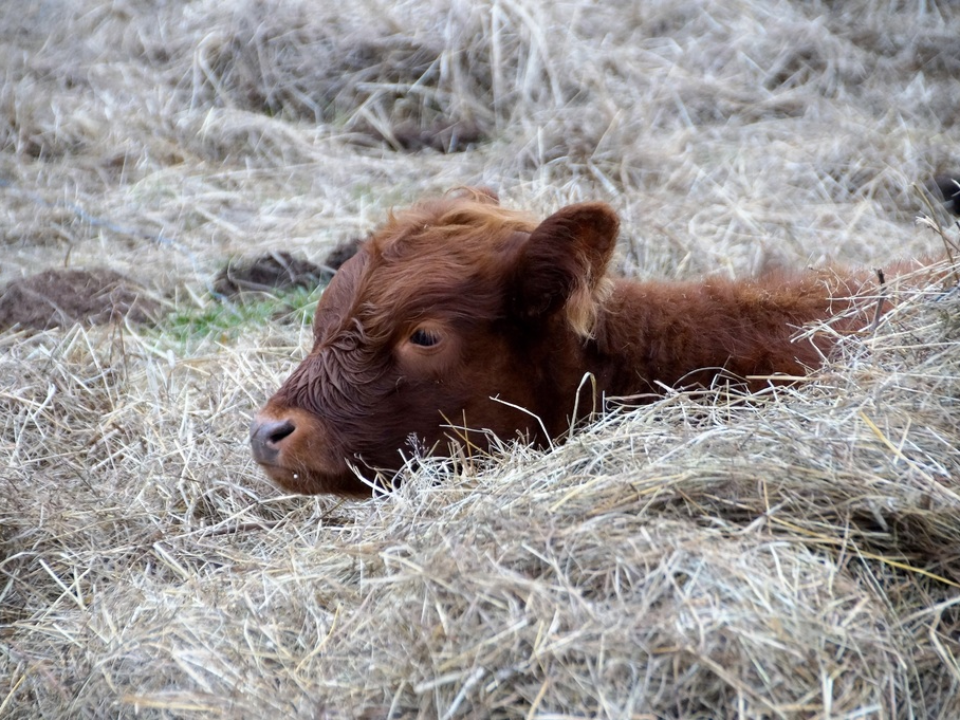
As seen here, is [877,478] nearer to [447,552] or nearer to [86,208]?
[447,552]

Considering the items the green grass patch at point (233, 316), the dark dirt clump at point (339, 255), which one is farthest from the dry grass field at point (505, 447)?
the dark dirt clump at point (339, 255)

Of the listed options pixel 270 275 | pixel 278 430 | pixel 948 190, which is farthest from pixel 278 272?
pixel 948 190

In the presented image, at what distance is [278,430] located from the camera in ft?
12.7

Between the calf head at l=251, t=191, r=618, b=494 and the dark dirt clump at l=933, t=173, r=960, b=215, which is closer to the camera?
the calf head at l=251, t=191, r=618, b=494

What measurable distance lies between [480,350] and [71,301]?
147 inches

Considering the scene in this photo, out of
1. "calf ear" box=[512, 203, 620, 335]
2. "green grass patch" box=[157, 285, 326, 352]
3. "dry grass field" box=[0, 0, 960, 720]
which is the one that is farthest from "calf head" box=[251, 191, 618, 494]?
"green grass patch" box=[157, 285, 326, 352]

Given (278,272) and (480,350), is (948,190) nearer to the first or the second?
(278,272)

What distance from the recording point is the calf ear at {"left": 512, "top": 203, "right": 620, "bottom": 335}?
380 centimetres

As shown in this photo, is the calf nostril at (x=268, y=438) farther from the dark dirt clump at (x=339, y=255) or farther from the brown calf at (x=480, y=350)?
the dark dirt clump at (x=339, y=255)

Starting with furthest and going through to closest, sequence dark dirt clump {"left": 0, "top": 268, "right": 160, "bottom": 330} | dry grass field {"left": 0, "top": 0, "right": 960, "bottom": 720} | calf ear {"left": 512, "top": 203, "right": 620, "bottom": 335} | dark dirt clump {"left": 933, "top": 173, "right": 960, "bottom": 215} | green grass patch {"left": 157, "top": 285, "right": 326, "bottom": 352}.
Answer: dark dirt clump {"left": 933, "top": 173, "right": 960, "bottom": 215} → dark dirt clump {"left": 0, "top": 268, "right": 160, "bottom": 330} → green grass patch {"left": 157, "top": 285, "right": 326, "bottom": 352} → calf ear {"left": 512, "top": 203, "right": 620, "bottom": 335} → dry grass field {"left": 0, "top": 0, "right": 960, "bottom": 720}

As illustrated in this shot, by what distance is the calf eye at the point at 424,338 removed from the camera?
153 inches

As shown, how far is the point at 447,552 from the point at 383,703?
16.7 inches

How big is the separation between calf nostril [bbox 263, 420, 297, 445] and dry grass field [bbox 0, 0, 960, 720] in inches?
16.2

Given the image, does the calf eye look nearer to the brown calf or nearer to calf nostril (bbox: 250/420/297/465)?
the brown calf
